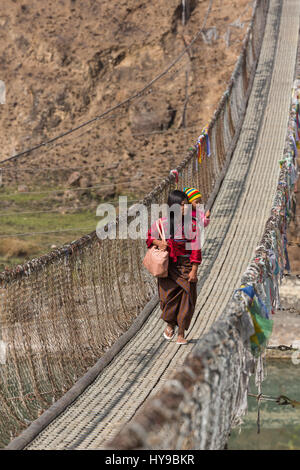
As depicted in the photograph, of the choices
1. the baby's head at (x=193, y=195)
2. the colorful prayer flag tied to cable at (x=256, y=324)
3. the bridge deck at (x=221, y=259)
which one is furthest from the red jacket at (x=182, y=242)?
the colorful prayer flag tied to cable at (x=256, y=324)

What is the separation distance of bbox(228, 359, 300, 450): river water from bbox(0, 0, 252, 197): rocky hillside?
8.84 metres

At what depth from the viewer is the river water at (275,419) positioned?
9242 millimetres

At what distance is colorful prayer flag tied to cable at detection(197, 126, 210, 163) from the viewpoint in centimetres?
933

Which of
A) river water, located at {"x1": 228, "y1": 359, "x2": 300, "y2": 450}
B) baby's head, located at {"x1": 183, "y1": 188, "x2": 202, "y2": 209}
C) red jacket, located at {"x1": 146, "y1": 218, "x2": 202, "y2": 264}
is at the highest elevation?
baby's head, located at {"x1": 183, "y1": 188, "x2": 202, "y2": 209}

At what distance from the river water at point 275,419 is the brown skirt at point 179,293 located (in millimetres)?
3520

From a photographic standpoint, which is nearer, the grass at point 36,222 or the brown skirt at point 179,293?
the brown skirt at point 179,293

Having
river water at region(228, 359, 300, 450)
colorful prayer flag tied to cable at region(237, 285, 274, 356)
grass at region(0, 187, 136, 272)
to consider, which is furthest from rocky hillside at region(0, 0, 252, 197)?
colorful prayer flag tied to cable at region(237, 285, 274, 356)

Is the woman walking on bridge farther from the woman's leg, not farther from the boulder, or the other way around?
the boulder

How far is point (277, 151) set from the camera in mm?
11031

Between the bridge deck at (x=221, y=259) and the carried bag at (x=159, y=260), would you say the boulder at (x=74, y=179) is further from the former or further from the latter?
the carried bag at (x=159, y=260)

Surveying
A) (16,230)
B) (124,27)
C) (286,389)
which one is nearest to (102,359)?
(286,389)

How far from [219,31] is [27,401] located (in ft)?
61.3

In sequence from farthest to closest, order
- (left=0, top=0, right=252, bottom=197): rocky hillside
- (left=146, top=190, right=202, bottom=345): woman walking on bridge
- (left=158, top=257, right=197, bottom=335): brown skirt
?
(left=0, top=0, right=252, bottom=197): rocky hillside < (left=158, top=257, right=197, bottom=335): brown skirt < (left=146, top=190, right=202, bottom=345): woman walking on bridge

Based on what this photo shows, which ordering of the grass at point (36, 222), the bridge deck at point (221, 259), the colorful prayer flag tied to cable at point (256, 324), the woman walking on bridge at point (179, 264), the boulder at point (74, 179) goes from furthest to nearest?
1. the boulder at point (74, 179)
2. the grass at point (36, 222)
3. the woman walking on bridge at point (179, 264)
4. the bridge deck at point (221, 259)
5. the colorful prayer flag tied to cable at point (256, 324)
